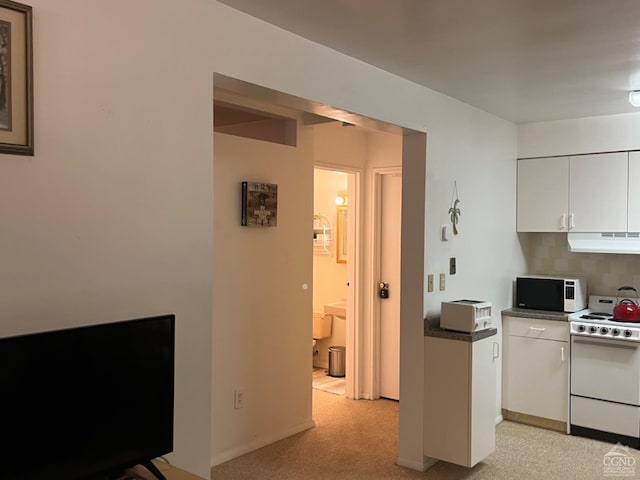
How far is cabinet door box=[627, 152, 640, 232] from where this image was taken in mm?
4566

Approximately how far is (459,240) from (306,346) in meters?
1.42

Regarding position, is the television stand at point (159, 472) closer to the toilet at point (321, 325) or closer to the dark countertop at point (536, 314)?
the dark countertop at point (536, 314)

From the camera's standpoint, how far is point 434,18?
8.38ft

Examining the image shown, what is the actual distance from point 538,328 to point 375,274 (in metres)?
1.50

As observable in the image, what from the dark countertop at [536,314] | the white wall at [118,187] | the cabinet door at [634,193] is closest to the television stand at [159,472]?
the white wall at [118,187]

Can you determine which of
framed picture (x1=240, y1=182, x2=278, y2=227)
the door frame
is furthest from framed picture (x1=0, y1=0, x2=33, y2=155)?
the door frame

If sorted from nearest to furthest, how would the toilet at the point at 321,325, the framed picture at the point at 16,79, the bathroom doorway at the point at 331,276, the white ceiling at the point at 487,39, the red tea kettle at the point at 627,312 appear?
the framed picture at the point at 16,79
the white ceiling at the point at 487,39
the red tea kettle at the point at 627,312
the bathroom doorway at the point at 331,276
the toilet at the point at 321,325

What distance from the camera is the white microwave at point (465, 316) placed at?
3.69 metres

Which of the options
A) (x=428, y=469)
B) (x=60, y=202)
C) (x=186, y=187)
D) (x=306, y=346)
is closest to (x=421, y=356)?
(x=428, y=469)

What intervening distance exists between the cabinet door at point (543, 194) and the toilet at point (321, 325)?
2.29 m

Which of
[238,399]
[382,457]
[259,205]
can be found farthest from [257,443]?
[259,205]

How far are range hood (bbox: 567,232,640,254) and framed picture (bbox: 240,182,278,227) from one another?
2559mm

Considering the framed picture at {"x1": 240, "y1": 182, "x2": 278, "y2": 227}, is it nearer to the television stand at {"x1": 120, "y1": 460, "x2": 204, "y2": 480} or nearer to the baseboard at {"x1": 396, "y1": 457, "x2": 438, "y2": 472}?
the baseboard at {"x1": 396, "y1": 457, "x2": 438, "y2": 472}

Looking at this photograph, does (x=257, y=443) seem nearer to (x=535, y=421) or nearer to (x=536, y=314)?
(x=535, y=421)
